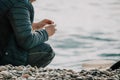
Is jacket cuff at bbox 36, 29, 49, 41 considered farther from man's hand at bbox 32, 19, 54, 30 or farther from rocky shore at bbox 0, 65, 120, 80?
rocky shore at bbox 0, 65, 120, 80

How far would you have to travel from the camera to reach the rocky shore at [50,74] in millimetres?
6512

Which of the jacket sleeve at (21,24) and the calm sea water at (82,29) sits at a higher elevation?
the jacket sleeve at (21,24)

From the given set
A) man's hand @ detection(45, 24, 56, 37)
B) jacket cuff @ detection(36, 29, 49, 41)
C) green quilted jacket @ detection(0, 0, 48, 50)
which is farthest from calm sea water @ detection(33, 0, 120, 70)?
green quilted jacket @ detection(0, 0, 48, 50)

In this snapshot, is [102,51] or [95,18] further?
[95,18]

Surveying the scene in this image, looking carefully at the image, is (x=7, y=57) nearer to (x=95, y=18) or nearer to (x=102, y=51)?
(x=102, y=51)

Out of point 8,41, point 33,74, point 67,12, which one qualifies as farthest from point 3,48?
point 67,12

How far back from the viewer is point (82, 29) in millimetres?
17328

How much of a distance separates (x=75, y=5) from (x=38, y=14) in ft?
9.81

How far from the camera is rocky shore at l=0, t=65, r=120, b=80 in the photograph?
6.51 metres

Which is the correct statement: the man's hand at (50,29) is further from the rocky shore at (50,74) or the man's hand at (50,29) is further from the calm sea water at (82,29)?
the calm sea water at (82,29)

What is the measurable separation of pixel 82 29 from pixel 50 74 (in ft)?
35.1

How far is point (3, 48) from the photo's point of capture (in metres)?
7.69

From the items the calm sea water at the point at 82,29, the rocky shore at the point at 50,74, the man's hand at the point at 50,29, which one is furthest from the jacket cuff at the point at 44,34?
the calm sea water at the point at 82,29

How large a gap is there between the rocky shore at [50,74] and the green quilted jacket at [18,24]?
0.62 m
